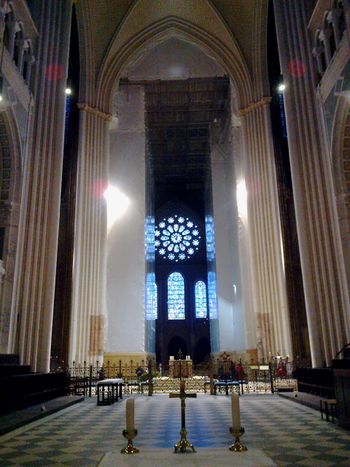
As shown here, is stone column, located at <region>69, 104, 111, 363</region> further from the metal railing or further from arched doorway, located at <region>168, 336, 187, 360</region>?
arched doorway, located at <region>168, 336, 187, 360</region>

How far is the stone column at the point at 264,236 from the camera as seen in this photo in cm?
1501

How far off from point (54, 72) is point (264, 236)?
920 centimetres

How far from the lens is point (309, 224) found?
34.6 feet

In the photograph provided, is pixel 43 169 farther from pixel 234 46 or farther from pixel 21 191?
pixel 234 46

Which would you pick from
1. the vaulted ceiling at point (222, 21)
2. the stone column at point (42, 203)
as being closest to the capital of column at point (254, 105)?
the vaulted ceiling at point (222, 21)

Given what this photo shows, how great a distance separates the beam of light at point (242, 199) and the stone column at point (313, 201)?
6.65 meters

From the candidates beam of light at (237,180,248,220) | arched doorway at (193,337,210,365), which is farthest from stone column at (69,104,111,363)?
arched doorway at (193,337,210,365)

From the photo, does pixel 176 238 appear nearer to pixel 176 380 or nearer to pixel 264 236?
pixel 264 236

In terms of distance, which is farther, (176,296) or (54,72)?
(176,296)

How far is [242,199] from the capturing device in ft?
60.4

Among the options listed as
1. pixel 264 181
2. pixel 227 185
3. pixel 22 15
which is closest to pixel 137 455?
pixel 22 15

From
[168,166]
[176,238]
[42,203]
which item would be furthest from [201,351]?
[42,203]

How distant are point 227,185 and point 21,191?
544 inches

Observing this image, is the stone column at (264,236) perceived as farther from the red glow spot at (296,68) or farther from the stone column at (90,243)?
the stone column at (90,243)
